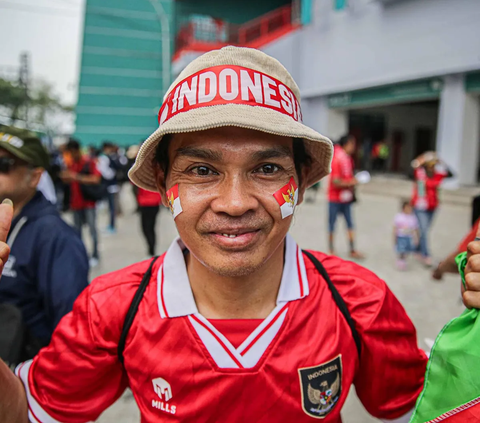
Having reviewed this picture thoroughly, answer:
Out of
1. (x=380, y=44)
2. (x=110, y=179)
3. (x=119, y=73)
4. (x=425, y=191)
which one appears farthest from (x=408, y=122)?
(x=119, y=73)

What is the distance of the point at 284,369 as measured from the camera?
3.95ft

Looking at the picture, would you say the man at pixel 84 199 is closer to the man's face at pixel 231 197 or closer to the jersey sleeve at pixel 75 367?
the jersey sleeve at pixel 75 367

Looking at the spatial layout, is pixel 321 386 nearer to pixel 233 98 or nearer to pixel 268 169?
pixel 268 169

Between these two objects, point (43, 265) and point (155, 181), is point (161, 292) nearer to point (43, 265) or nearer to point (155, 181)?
point (155, 181)

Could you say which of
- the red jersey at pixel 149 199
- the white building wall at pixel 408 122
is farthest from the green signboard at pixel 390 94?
the red jersey at pixel 149 199

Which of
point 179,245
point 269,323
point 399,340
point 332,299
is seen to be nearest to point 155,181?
point 179,245

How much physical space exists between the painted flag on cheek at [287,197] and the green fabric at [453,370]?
53 centimetres

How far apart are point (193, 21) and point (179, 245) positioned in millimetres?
22485

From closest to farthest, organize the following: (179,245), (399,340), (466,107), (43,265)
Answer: (399,340)
(179,245)
(43,265)
(466,107)

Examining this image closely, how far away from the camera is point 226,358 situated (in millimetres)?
1201

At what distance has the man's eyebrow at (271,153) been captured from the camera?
1140 mm

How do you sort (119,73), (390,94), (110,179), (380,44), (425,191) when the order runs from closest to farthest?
1. (425,191)
2. (110,179)
3. (380,44)
4. (390,94)
5. (119,73)

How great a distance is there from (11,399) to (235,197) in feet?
3.04

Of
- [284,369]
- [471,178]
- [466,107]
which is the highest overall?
[466,107]
